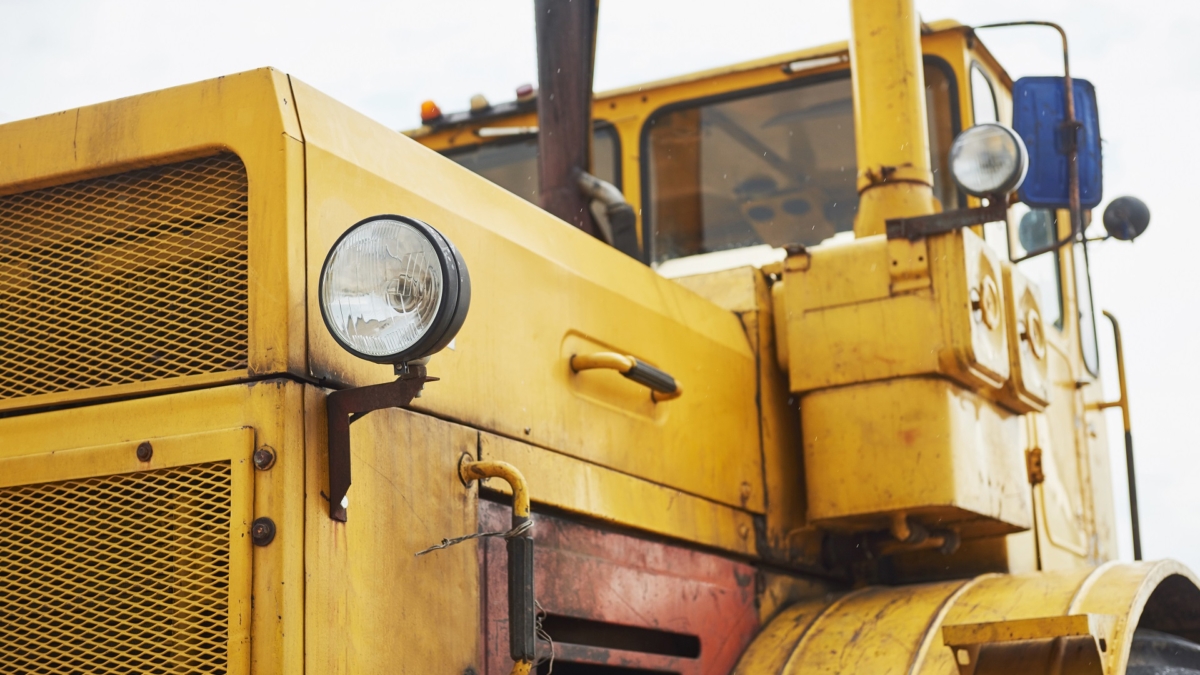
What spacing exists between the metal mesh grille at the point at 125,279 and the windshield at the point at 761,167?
6.59 ft

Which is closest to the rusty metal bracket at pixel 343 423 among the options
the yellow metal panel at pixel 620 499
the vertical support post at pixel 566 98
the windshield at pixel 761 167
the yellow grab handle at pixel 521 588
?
the yellow grab handle at pixel 521 588

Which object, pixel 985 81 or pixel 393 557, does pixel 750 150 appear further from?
pixel 393 557

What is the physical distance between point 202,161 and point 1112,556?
3.19m

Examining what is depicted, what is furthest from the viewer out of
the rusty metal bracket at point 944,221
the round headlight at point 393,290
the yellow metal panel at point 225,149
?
the rusty metal bracket at point 944,221

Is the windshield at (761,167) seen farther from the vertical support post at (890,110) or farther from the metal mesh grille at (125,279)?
the metal mesh grille at (125,279)

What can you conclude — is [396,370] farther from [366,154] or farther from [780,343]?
[780,343]

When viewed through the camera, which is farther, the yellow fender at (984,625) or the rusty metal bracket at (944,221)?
the rusty metal bracket at (944,221)

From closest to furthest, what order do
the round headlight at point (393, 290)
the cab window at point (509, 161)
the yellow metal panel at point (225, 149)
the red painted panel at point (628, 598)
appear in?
1. the round headlight at point (393, 290)
2. the yellow metal panel at point (225, 149)
3. the red painted panel at point (628, 598)
4. the cab window at point (509, 161)

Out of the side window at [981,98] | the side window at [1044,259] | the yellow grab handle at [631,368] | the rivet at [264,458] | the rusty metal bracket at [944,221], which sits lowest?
the rivet at [264,458]

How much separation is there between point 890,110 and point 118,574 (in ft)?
6.42

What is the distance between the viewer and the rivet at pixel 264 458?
6.35ft

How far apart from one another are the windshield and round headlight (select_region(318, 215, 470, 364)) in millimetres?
2093

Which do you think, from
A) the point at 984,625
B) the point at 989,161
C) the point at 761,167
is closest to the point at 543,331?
the point at 984,625

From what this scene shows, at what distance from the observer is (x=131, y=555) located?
2002mm
